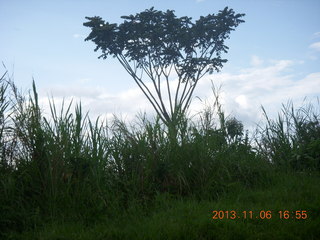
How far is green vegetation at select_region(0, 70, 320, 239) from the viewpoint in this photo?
122 inches

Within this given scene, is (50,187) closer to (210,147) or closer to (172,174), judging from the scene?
(172,174)

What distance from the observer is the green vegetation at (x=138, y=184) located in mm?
3094

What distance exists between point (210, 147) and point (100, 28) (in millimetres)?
14104

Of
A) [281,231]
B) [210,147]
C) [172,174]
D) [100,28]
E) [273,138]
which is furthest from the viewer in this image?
[100,28]

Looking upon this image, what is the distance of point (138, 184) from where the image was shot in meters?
3.96

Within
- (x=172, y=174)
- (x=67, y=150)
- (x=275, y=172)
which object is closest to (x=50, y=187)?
→ (x=67, y=150)

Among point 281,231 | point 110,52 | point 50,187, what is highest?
point 110,52

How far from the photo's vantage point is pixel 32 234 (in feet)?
10.2
